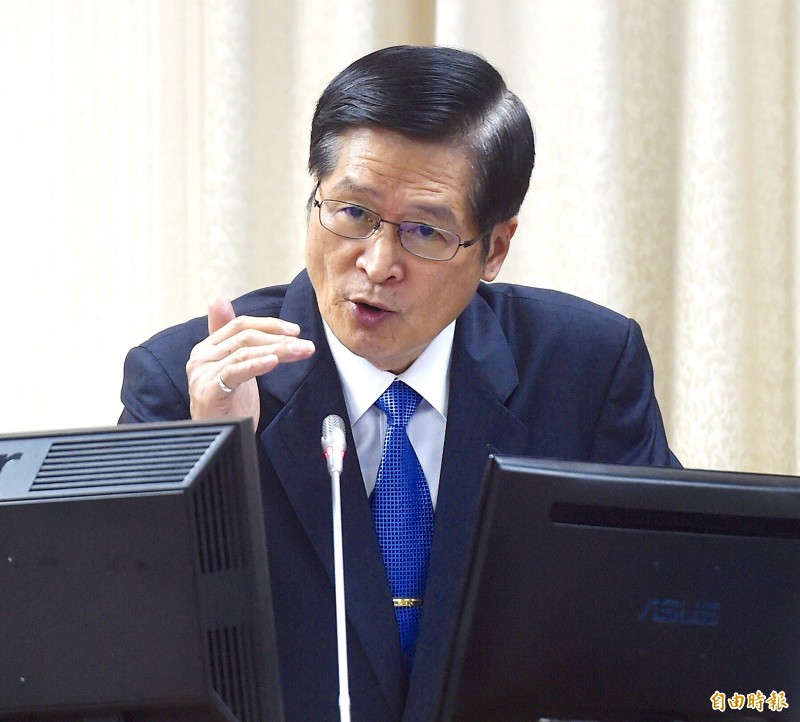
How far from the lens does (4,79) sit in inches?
91.2

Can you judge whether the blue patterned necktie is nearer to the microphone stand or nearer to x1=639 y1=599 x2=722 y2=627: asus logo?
the microphone stand

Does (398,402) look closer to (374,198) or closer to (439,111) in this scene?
(374,198)

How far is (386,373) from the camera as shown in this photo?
62.2 inches

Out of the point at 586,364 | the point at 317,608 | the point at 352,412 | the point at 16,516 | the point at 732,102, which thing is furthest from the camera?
the point at 732,102

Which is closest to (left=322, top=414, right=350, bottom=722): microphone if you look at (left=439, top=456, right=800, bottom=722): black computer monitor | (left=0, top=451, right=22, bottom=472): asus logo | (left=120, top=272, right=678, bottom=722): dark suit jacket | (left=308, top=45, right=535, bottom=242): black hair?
(left=439, top=456, right=800, bottom=722): black computer monitor

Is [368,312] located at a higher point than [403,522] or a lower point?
higher

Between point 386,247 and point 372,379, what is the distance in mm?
191

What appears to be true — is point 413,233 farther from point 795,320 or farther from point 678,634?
point 795,320

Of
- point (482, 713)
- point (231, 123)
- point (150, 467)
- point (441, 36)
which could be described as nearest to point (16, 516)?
point (150, 467)

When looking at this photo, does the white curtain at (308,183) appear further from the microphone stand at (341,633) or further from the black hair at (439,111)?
the microphone stand at (341,633)

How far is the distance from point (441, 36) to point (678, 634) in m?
1.63

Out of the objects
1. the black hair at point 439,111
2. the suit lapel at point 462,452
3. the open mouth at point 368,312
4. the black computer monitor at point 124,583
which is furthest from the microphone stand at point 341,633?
the black hair at point 439,111

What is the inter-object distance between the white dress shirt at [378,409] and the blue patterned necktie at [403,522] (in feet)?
0.07

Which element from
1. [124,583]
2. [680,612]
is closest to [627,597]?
[680,612]
